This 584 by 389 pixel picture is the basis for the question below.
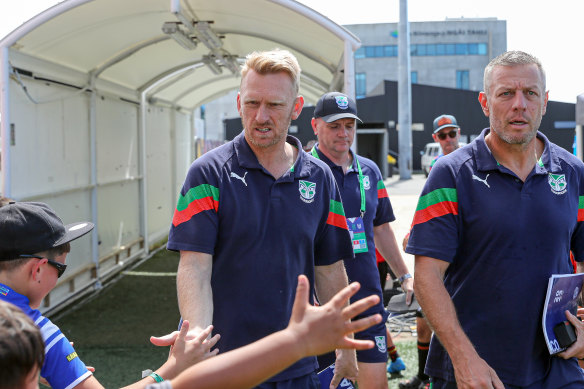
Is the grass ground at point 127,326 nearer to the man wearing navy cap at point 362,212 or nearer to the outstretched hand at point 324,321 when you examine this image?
the man wearing navy cap at point 362,212

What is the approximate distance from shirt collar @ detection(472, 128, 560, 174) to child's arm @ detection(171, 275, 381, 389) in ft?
4.45

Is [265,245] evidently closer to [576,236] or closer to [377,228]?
[576,236]

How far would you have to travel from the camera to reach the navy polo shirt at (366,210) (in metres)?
4.27

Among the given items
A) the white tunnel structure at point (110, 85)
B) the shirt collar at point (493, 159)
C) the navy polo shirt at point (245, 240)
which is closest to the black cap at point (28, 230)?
the navy polo shirt at point (245, 240)

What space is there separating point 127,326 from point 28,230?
211 inches

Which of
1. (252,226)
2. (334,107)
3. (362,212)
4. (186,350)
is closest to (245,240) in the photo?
(252,226)

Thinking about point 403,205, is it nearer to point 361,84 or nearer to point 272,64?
point 272,64

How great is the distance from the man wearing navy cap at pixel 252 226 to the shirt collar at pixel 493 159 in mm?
759

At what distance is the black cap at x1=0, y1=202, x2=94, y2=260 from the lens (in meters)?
2.42

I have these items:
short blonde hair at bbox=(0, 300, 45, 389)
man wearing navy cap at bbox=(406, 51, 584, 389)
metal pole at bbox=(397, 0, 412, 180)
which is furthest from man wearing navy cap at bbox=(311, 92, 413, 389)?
metal pole at bbox=(397, 0, 412, 180)

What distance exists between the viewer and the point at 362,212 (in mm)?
4414

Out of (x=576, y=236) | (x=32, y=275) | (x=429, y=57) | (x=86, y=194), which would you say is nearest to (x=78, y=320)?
(x=86, y=194)

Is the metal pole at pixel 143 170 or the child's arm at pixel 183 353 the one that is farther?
the metal pole at pixel 143 170

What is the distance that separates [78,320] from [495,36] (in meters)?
66.1
